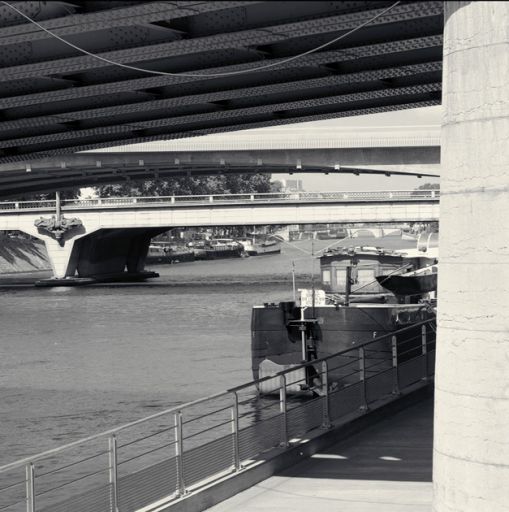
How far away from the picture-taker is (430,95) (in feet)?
70.9

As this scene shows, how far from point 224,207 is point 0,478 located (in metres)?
56.2

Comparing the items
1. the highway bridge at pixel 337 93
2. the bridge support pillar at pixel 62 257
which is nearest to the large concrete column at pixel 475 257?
the highway bridge at pixel 337 93

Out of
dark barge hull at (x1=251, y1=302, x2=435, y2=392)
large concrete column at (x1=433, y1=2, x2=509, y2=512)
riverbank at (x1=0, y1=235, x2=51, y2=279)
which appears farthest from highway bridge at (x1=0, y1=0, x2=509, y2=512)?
riverbank at (x1=0, y1=235, x2=51, y2=279)

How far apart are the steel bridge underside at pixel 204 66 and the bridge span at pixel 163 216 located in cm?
4677

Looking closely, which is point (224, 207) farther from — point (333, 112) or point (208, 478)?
point (208, 478)

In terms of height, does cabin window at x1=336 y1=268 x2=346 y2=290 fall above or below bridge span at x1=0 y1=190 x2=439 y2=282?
below

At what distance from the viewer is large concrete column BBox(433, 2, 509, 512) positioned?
939cm

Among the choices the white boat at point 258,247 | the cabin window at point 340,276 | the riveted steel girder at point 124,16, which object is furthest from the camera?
the white boat at point 258,247

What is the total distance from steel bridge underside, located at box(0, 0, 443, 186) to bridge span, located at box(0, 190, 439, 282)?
46774 millimetres

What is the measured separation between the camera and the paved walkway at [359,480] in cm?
1166

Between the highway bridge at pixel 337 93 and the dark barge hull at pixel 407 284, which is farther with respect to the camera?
the dark barge hull at pixel 407 284

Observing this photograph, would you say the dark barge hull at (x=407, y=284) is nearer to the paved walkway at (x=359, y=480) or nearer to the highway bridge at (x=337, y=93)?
the highway bridge at (x=337, y=93)

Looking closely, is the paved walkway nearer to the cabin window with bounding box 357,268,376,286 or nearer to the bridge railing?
the bridge railing

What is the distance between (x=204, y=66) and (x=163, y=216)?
58779 millimetres
